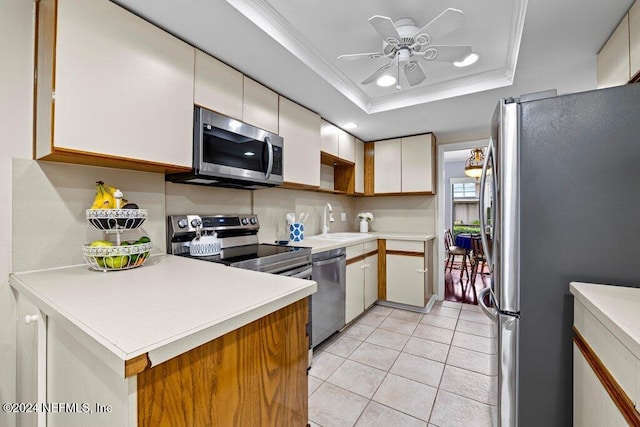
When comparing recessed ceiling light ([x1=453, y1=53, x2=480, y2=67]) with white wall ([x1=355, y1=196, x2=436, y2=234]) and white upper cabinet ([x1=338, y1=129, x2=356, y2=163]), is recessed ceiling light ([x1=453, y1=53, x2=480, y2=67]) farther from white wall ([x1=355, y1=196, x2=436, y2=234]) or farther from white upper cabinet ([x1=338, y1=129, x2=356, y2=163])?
white wall ([x1=355, y1=196, x2=436, y2=234])

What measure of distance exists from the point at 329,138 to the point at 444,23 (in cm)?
165

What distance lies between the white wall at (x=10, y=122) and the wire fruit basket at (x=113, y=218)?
1.05ft

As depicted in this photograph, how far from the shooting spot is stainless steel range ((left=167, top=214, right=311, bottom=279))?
1614mm

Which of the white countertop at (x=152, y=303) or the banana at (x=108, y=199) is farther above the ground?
the banana at (x=108, y=199)

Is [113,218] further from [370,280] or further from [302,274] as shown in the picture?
[370,280]

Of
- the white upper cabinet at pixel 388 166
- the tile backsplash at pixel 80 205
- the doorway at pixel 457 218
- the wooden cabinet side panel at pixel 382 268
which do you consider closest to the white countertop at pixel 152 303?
the tile backsplash at pixel 80 205

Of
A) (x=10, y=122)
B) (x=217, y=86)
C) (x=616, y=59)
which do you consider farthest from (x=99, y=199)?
(x=616, y=59)

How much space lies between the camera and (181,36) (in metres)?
1.49

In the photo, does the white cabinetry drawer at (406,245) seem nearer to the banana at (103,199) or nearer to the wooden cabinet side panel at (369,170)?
the wooden cabinet side panel at (369,170)

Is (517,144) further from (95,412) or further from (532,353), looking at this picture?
(95,412)

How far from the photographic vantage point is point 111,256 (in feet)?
3.72

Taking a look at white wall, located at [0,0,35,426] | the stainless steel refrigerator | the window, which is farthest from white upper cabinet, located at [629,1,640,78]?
the window

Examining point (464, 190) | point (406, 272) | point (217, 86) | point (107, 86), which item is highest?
point (217, 86)

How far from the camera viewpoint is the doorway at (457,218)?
3551mm
